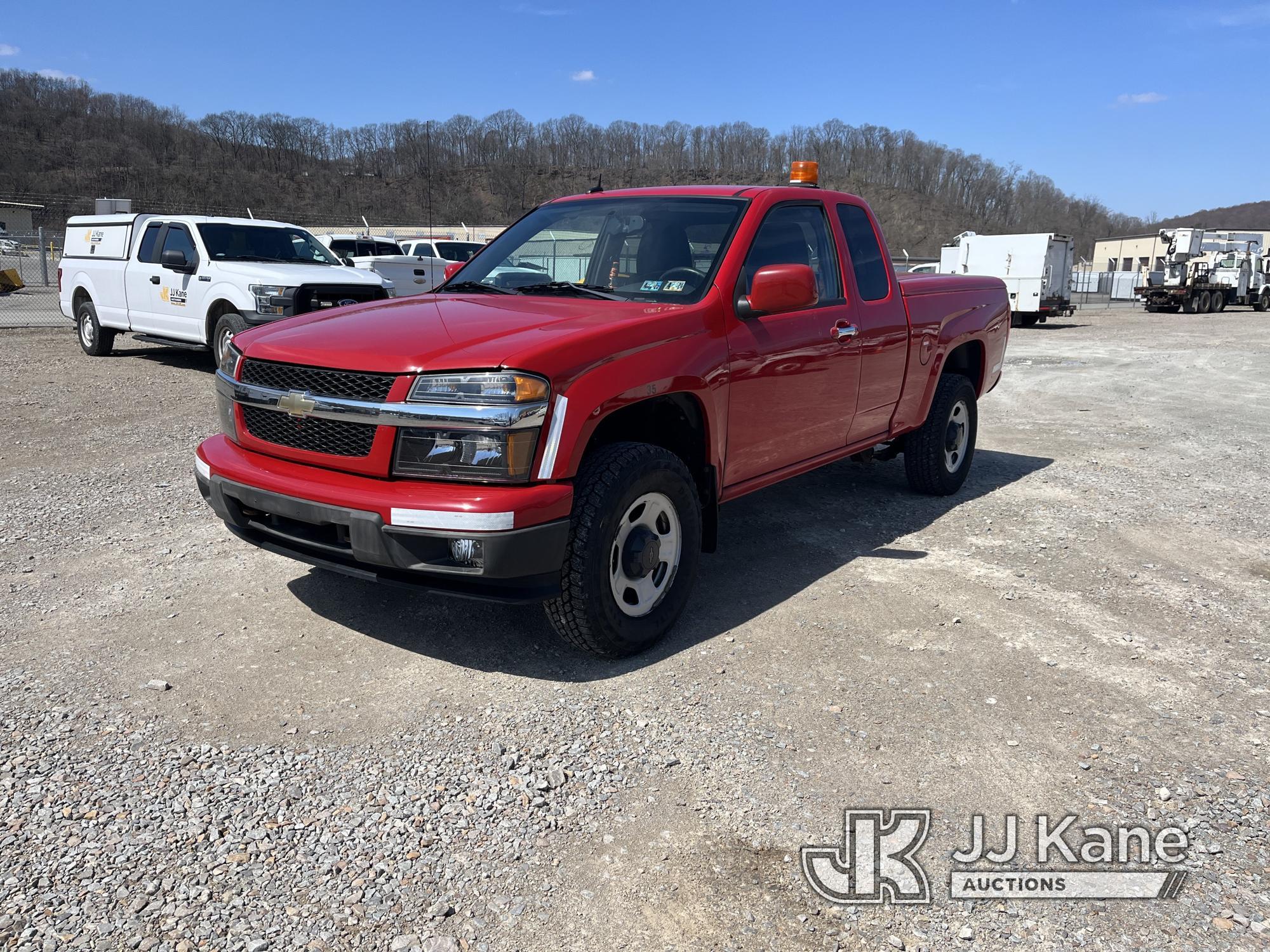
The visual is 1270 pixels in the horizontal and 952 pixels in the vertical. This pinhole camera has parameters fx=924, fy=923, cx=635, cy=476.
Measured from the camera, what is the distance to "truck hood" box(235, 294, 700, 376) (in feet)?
10.8

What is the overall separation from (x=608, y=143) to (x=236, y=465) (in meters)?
128

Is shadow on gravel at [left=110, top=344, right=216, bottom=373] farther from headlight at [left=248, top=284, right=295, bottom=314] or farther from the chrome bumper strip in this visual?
the chrome bumper strip

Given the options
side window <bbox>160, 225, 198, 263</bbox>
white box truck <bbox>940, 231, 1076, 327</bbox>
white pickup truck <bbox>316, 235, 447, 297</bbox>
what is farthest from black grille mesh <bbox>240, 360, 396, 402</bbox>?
white box truck <bbox>940, 231, 1076, 327</bbox>

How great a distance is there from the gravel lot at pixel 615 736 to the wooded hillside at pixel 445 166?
80203 millimetres

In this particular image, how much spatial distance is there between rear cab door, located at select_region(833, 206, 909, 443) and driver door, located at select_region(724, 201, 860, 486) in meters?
0.11

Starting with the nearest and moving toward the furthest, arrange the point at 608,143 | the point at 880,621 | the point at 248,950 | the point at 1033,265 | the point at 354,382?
the point at 248,950 → the point at 354,382 → the point at 880,621 → the point at 1033,265 → the point at 608,143

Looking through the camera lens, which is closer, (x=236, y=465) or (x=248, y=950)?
(x=248, y=950)

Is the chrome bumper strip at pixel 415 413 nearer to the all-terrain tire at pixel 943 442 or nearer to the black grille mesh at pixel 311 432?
the black grille mesh at pixel 311 432

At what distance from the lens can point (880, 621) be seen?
4242mm


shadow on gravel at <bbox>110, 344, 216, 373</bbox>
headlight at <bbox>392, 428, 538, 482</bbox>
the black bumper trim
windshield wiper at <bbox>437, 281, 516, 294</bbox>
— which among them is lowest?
shadow on gravel at <bbox>110, 344, 216, 373</bbox>

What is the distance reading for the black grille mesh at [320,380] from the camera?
132 inches

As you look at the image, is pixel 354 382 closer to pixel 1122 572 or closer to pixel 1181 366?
pixel 1122 572

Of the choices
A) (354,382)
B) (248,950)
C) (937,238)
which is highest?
(937,238)

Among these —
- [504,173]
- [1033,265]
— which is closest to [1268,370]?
[1033,265]
